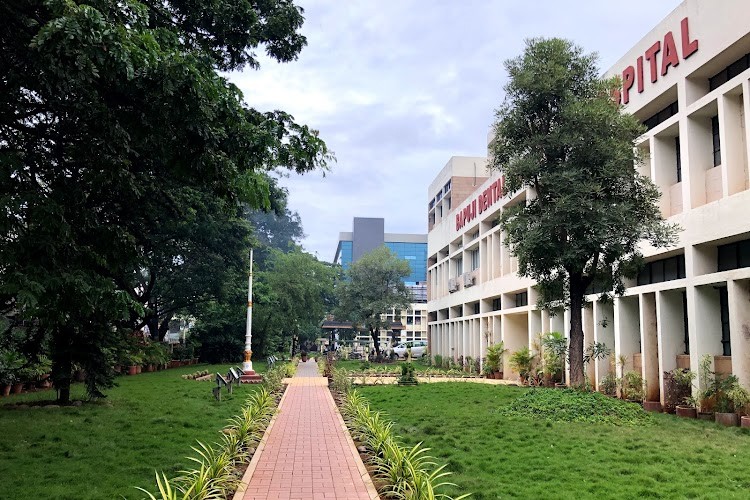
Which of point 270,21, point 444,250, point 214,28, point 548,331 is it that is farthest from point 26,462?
point 444,250

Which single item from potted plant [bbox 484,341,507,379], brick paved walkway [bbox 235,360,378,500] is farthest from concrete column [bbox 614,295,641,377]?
potted plant [bbox 484,341,507,379]

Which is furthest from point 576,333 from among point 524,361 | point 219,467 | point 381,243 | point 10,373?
point 381,243

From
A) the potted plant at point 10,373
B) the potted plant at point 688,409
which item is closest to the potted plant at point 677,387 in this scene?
the potted plant at point 688,409

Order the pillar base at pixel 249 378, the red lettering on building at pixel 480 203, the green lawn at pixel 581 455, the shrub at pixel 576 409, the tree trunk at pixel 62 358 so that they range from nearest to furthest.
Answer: the green lawn at pixel 581 455, the shrub at pixel 576 409, the tree trunk at pixel 62 358, the pillar base at pixel 249 378, the red lettering on building at pixel 480 203

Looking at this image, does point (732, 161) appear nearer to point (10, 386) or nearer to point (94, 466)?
point (94, 466)

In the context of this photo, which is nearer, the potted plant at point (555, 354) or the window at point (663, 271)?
the window at point (663, 271)

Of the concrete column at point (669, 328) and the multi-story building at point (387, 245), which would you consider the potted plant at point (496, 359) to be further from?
A: the multi-story building at point (387, 245)

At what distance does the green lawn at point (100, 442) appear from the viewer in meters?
6.89

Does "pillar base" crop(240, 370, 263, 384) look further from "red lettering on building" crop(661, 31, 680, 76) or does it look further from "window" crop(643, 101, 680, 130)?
"red lettering on building" crop(661, 31, 680, 76)

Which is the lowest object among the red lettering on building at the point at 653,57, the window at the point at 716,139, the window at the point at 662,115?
the window at the point at 716,139

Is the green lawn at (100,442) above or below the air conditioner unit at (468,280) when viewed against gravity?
below

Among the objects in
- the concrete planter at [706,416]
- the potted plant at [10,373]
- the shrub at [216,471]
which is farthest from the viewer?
the potted plant at [10,373]

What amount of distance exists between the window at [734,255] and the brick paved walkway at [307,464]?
29.0 ft

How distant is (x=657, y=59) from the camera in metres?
15.4
